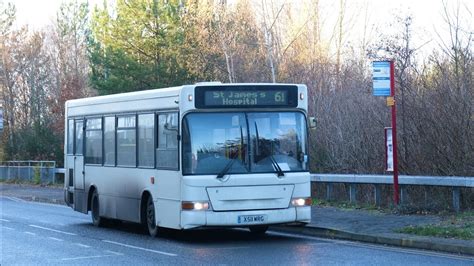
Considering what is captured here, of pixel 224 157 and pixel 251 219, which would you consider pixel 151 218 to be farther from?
pixel 251 219

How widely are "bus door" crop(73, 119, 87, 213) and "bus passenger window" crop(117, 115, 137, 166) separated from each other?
8.12 feet

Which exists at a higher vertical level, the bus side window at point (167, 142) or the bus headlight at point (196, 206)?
the bus side window at point (167, 142)

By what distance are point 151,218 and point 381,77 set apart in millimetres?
5899

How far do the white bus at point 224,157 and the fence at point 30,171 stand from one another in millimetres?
26745

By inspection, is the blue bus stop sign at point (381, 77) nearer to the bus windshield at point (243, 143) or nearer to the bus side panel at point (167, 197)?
the bus windshield at point (243, 143)

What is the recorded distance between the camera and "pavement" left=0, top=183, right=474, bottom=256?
15.3m

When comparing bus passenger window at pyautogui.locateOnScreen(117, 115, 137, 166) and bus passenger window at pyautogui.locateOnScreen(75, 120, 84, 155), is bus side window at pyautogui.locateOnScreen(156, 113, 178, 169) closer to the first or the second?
bus passenger window at pyautogui.locateOnScreen(117, 115, 137, 166)

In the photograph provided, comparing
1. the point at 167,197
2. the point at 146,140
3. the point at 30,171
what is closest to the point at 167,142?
the point at 167,197

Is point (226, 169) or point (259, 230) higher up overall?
point (226, 169)

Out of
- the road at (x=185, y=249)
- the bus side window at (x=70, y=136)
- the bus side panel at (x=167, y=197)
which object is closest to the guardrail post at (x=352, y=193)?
the road at (x=185, y=249)

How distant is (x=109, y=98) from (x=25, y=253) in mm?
5106

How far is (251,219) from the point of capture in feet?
54.2

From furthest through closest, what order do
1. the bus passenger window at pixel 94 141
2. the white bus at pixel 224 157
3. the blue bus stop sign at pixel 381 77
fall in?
the bus passenger window at pixel 94 141 → the blue bus stop sign at pixel 381 77 → the white bus at pixel 224 157

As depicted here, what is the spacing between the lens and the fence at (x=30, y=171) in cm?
4450
